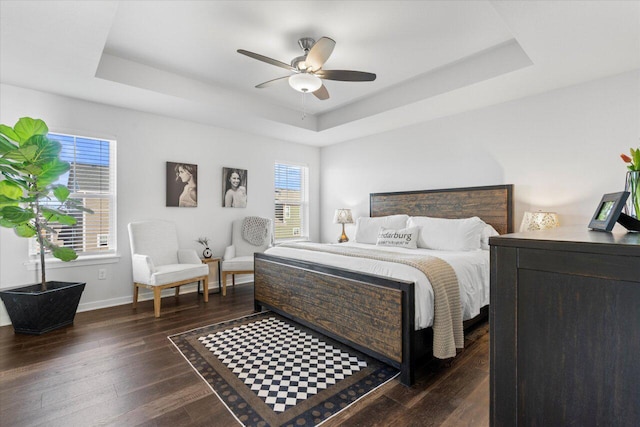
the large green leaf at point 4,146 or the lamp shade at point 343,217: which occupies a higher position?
the large green leaf at point 4,146

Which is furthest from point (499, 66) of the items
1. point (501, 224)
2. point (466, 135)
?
point (501, 224)

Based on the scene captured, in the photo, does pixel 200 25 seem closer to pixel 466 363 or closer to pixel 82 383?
pixel 82 383

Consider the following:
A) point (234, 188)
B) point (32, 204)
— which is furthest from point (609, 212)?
point (234, 188)

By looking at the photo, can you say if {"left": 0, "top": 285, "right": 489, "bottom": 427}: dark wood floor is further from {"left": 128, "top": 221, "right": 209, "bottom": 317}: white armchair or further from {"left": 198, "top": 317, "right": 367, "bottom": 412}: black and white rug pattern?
{"left": 128, "top": 221, "right": 209, "bottom": 317}: white armchair

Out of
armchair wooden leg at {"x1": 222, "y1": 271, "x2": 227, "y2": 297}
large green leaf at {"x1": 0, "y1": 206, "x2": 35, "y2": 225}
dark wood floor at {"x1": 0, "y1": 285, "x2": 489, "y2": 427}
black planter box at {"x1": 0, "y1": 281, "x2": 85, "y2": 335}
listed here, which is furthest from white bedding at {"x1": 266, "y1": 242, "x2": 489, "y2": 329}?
large green leaf at {"x1": 0, "y1": 206, "x2": 35, "y2": 225}

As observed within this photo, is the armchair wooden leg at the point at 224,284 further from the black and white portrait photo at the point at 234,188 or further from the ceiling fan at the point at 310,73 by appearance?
the ceiling fan at the point at 310,73

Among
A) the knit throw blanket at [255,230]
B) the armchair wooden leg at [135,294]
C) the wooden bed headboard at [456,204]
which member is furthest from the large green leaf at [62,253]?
the wooden bed headboard at [456,204]

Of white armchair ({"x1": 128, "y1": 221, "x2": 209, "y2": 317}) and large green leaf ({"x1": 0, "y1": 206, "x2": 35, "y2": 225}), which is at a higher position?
large green leaf ({"x1": 0, "y1": 206, "x2": 35, "y2": 225})

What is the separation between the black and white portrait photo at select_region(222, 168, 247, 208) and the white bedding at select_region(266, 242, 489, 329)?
2119 millimetres

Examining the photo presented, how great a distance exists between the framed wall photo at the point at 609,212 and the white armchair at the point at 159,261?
362 cm

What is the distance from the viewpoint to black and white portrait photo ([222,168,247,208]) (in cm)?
485

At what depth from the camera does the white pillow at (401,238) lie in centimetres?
357

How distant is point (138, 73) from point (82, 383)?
114 inches

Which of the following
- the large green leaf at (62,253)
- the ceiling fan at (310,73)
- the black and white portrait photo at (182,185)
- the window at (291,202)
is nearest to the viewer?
the ceiling fan at (310,73)
